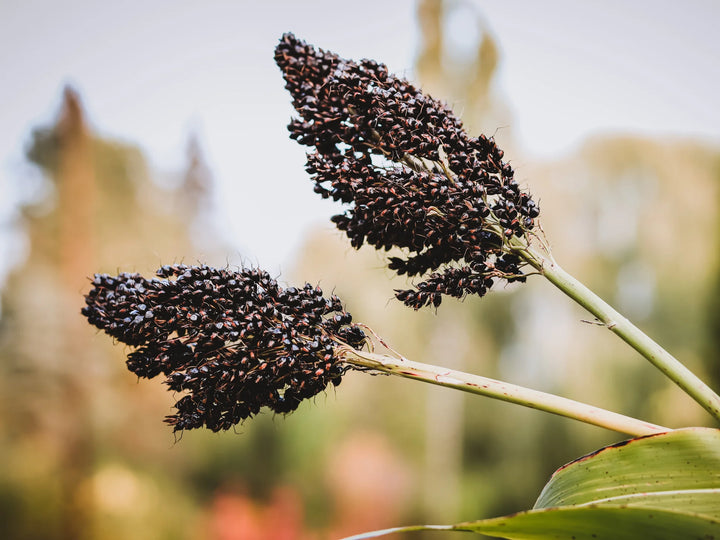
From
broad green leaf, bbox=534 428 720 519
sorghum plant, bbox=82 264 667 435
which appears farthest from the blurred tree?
broad green leaf, bbox=534 428 720 519

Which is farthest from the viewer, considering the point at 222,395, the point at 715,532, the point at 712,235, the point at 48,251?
the point at 712,235

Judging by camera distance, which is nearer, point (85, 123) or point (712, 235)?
point (85, 123)

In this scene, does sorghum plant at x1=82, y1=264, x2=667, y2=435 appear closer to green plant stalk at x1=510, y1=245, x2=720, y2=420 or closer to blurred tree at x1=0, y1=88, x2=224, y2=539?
green plant stalk at x1=510, y1=245, x2=720, y2=420

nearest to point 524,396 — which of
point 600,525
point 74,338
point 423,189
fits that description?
point 600,525

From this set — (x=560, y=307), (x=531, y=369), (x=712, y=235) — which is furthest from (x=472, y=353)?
(x=712, y=235)

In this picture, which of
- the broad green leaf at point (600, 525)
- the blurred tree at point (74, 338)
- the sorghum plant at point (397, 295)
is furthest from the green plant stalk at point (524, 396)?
the blurred tree at point (74, 338)

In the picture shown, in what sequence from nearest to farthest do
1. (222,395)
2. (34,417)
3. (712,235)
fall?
(222,395) → (34,417) → (712,235)

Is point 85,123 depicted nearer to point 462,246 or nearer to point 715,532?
point 462,246

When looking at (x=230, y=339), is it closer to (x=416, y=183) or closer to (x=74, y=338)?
(x=416, y=183)
